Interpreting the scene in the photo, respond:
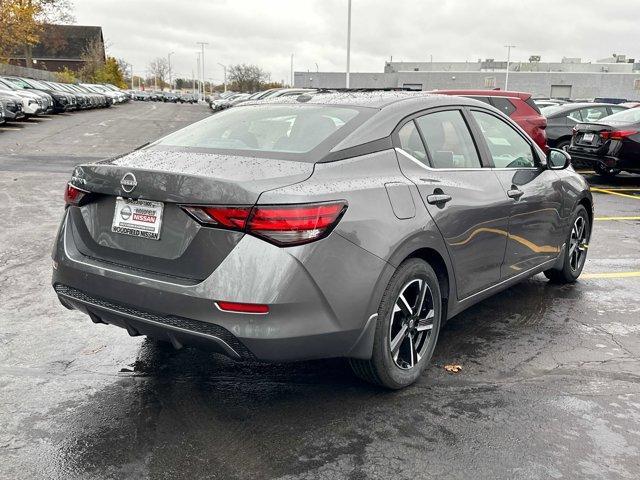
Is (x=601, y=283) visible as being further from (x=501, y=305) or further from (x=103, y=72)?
(x=103, y=72)

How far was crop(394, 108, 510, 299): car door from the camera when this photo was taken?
12.0 ft

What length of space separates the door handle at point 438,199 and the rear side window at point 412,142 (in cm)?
23

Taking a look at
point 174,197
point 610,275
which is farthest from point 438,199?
point 610,275

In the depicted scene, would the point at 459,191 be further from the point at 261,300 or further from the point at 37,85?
the point at 37,85

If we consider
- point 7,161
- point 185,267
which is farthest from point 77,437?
point 7,161

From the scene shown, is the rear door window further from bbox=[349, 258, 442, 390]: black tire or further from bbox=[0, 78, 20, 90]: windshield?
bbox=[0, 78, 20, 90]: windshield

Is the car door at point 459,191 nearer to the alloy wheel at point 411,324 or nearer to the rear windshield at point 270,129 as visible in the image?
the alloy wheel at point 411,324

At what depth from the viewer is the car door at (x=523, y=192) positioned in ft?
14.6

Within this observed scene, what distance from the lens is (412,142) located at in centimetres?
374

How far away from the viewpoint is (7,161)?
13703 millimetres

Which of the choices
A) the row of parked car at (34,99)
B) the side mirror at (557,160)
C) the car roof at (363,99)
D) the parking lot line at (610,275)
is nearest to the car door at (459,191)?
the car roof at (363,99)

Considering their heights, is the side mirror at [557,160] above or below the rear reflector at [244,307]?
above

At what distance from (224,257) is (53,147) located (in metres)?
16.1

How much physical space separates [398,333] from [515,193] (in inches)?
62.8
